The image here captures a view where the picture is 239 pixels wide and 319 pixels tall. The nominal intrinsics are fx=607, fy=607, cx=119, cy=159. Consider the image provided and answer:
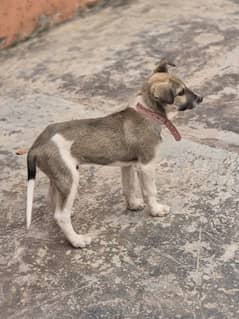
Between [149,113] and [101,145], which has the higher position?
[149,113]

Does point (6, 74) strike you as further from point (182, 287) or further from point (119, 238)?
point (182, 287)

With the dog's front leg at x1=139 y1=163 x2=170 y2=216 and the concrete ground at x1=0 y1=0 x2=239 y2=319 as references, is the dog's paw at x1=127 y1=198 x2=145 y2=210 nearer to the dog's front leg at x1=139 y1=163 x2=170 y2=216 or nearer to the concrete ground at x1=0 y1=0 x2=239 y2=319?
the concrete ground at x1=0 y1=0 x2=239 y2=319

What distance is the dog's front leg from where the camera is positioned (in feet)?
14.4

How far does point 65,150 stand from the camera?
416 cm

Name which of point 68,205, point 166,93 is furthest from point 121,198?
point 166,93

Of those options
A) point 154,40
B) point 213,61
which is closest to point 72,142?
point 213,61

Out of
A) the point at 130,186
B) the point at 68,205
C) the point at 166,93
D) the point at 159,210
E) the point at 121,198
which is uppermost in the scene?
the point at 166,93

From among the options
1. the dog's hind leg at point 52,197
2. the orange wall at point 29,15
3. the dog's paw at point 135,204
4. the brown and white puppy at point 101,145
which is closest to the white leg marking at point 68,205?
the brown and white puppy at point 101,145

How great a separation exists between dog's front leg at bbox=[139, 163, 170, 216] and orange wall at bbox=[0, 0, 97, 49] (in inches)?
172

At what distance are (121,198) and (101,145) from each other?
0.80m

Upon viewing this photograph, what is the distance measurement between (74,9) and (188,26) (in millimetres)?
1785

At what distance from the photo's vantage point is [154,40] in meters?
7.88

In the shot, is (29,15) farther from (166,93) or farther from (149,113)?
(166,93)

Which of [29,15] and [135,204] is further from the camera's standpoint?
[29,15]
